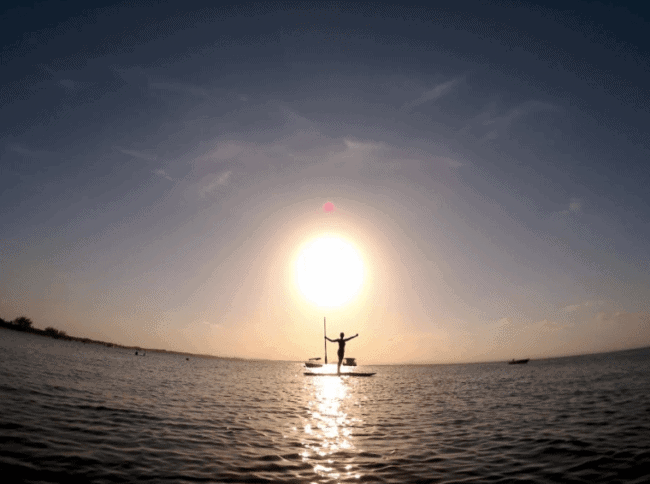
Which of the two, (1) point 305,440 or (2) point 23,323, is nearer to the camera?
(1) point 305,440

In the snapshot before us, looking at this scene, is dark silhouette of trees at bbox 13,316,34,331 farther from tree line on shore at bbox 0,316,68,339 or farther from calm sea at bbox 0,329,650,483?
calm sea at bbox 0,329,650,483

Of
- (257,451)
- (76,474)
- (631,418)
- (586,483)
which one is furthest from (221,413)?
(631,418)

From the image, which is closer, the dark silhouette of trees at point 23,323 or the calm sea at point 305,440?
the calm sea at point 305,440

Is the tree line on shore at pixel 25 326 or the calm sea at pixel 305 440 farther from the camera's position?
the tree line on shore at pixel 25 326

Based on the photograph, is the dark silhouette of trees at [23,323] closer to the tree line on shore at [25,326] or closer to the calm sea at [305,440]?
the tree line on shore at [25,326]

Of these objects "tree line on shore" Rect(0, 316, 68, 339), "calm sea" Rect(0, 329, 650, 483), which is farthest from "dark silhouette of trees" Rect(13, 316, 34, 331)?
"calm sea" Rect(0, 329, 650, 483)

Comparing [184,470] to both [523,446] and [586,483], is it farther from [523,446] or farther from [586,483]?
[523,446]

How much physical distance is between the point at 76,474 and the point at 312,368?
67.2 metres

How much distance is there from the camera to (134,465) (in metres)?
8.24

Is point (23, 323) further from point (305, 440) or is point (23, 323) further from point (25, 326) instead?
point (305, 440)

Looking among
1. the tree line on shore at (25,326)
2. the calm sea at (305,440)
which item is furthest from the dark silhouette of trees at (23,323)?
the calm sea at (305,440)

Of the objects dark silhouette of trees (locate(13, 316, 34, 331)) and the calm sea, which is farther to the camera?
dark silhouette of trees (locate(13, 316, 34, 331))

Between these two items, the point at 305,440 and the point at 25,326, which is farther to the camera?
the point at 25,326

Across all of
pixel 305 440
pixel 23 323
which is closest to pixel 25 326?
pixel 23 323
